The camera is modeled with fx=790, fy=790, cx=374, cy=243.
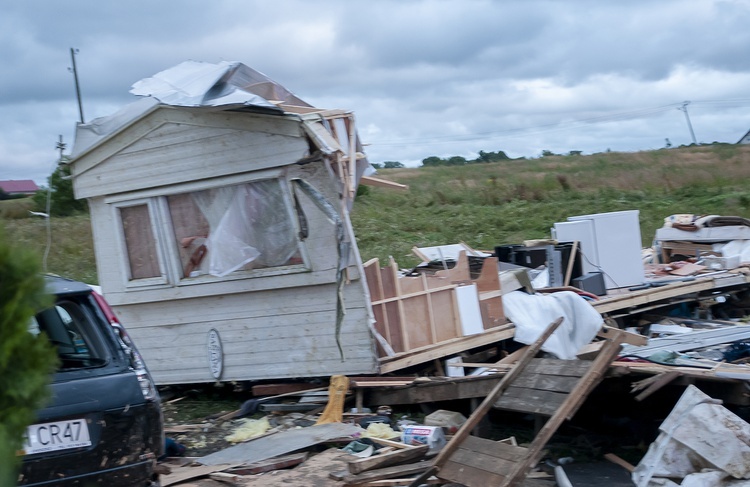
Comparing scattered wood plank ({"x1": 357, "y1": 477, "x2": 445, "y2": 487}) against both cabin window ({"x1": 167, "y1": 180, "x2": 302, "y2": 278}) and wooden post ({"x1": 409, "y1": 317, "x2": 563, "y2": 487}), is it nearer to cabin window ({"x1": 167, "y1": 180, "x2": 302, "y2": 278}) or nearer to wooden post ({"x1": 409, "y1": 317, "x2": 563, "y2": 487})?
wooden post ({"x1": 409, "y1": 317, "x2": 563, "y2": 487})

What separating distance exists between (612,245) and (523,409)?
5.20 metres

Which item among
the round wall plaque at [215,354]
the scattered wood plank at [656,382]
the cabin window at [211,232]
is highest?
the cabin window at [211,232]

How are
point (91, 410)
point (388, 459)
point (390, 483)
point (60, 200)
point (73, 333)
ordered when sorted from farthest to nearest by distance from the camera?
point (60, 200), point (388, 459), point (390, 483), point (73, 333), point (91, 410)

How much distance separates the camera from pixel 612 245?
11039 millimetres

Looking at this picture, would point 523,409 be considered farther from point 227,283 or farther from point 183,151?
point 183,151

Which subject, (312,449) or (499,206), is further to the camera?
(499,206)

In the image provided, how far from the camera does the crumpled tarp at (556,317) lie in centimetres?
862

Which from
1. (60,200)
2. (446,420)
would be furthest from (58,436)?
(60,200)

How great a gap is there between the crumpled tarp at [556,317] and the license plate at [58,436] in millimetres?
5255

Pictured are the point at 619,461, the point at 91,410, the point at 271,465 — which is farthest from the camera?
the point at 271,465

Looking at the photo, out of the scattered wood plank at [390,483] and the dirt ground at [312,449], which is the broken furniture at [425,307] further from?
the scattered wood plank at [390,483]

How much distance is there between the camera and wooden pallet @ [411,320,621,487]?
229 inches

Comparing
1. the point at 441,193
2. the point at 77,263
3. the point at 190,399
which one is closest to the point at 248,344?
the point at 190,399

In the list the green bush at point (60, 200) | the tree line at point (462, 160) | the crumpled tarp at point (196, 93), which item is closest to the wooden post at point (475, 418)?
the crumpled tarp at point (196, 93)
